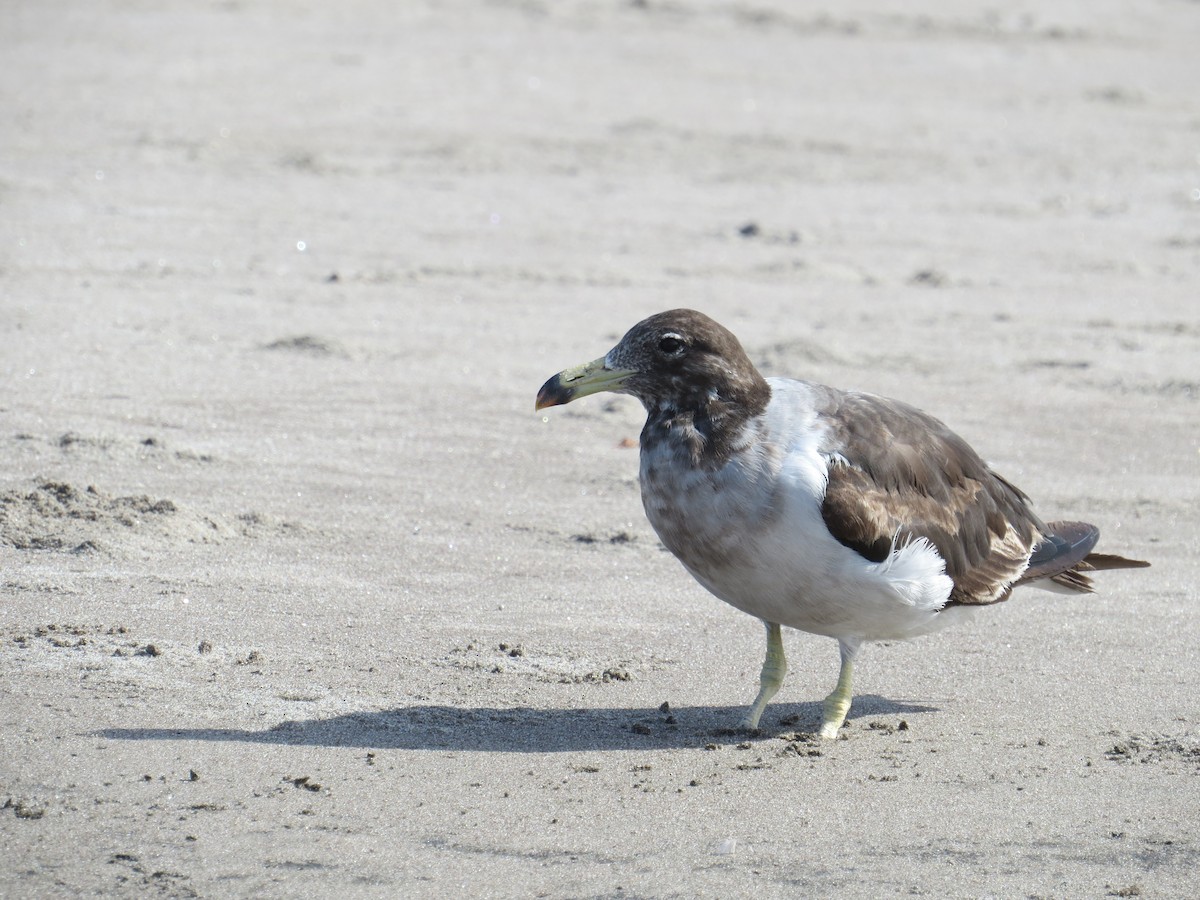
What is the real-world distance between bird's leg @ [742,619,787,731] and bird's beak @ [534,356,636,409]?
900mm

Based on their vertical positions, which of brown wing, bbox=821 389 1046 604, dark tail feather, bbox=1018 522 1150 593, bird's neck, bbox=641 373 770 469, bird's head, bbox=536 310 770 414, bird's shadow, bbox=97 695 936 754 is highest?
bird's head, bbox=536 310 770 414

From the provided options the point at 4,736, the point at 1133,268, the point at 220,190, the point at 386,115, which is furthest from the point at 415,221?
the point at 4,736

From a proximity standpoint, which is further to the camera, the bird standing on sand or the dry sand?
the bird standing on sand

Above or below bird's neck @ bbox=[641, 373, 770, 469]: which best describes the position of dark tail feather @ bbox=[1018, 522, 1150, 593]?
below

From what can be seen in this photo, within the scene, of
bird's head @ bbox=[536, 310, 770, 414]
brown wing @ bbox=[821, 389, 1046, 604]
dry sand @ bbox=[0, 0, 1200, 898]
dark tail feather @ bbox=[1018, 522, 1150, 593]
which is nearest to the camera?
dry sand @ bbox=[0, 0, 1200, 898]

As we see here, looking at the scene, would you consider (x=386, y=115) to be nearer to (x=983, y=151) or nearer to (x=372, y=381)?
(x=983, y=151)

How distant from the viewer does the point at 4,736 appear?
4641 mm

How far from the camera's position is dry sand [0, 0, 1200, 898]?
4.43 metres

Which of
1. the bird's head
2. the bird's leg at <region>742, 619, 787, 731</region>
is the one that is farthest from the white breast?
the bird's leg at <region>742, 619, 787, 731</region>

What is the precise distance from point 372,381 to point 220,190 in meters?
3.89

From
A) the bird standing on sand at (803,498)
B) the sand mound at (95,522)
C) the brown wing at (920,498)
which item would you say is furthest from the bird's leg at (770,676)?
the sand mound at (95,522)

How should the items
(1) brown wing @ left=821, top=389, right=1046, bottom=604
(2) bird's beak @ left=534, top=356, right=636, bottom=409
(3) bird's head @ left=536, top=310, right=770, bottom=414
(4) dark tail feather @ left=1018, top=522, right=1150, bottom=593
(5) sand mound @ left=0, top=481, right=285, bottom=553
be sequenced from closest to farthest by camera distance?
1. (1) brown wing @ left=821, top=389, right=1046, bottom=604
2. (3) bird's head @ left=536, top=310, right=770, bottom=414
3. (2) bird's beak @ left=534, top=356, right=636, bottom=409
4. (4) dark tail feather @ left=1018, top=522, right=1150, bottom=593
5. (5) sand mound @ left=0, top=481, right=285, bottom=553

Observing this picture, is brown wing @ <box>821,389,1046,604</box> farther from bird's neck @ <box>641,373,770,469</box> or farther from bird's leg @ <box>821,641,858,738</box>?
bird's leg @ <box>821,641,858,738</box>

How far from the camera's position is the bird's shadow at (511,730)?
191 inches
